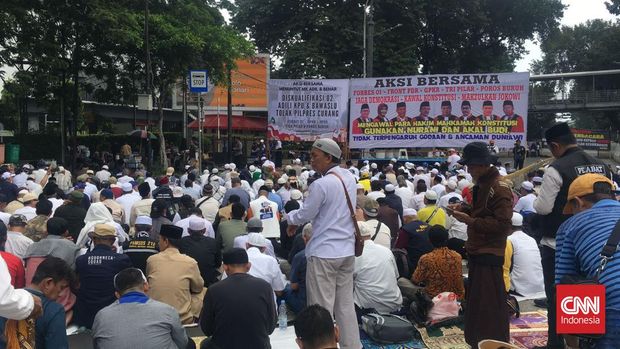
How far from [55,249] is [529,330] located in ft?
17.6

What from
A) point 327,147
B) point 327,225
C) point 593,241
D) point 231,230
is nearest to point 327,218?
point 327,225

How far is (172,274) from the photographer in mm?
6715

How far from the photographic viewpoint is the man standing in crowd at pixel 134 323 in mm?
4281

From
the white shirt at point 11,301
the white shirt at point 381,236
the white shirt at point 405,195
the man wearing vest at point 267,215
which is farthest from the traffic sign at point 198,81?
the white shirt at point 11,301

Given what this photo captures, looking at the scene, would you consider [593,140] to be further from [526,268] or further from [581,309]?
[581,309]

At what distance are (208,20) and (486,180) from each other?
2187 cm

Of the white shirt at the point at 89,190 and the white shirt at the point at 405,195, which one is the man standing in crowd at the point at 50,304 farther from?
the white shirt at the point at 405,195

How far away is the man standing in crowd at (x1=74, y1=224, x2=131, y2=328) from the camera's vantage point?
6.66 metres

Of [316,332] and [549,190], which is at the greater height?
[549,190]

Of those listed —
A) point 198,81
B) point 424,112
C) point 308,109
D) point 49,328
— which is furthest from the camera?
point 308,109

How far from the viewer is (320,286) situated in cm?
507

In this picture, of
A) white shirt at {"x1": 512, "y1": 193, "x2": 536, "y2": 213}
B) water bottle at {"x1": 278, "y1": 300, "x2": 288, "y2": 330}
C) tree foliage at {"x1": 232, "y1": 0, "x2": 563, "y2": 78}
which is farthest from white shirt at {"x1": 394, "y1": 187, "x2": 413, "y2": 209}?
tree foliage at {"x1": 232, "y1": 0, "x2": 563, "y2": 78}

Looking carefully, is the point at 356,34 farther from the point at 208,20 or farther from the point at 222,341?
the point at 222,341

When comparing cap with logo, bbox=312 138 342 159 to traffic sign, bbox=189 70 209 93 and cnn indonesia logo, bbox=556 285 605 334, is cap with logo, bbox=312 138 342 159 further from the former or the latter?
traffic sign, bbox=189 70 209 93
